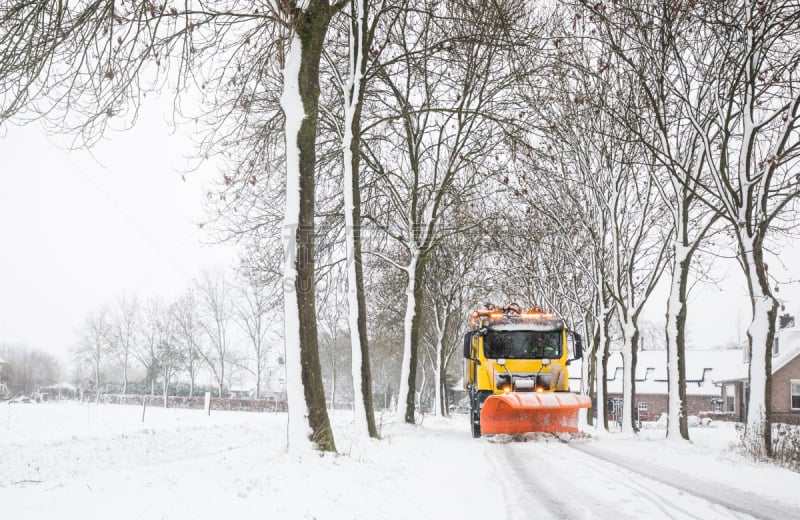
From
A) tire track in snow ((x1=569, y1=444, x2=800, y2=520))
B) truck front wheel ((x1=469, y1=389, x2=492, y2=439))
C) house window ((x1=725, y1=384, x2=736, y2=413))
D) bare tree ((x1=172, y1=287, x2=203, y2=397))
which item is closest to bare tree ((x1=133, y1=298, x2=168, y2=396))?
bare tree ((x1=172, y1=287, x2=203, y2=397))

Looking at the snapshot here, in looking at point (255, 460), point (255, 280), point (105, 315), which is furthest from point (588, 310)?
point (105, 315)

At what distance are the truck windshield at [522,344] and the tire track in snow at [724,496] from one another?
6.65m

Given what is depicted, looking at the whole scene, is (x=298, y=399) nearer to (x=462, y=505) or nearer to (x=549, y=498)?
(x=462, y=505)

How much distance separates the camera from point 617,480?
7.96m

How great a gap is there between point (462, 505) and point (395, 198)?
520 inches

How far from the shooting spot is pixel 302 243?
8586 millimetres

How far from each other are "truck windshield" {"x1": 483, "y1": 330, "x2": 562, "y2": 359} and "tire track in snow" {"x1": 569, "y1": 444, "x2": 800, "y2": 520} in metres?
6.65

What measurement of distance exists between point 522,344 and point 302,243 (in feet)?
30.7

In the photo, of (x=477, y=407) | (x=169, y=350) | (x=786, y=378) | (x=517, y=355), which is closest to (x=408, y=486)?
(x=477, y=407)

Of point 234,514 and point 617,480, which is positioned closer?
point 234,514

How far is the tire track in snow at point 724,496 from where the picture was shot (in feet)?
19.2

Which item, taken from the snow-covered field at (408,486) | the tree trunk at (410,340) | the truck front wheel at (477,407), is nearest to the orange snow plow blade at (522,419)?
the truck front wheel at (477,407)

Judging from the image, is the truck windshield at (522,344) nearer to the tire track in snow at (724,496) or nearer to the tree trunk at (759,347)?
the tree trunk at (759,347)

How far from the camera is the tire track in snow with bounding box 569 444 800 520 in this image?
19.2 feet
